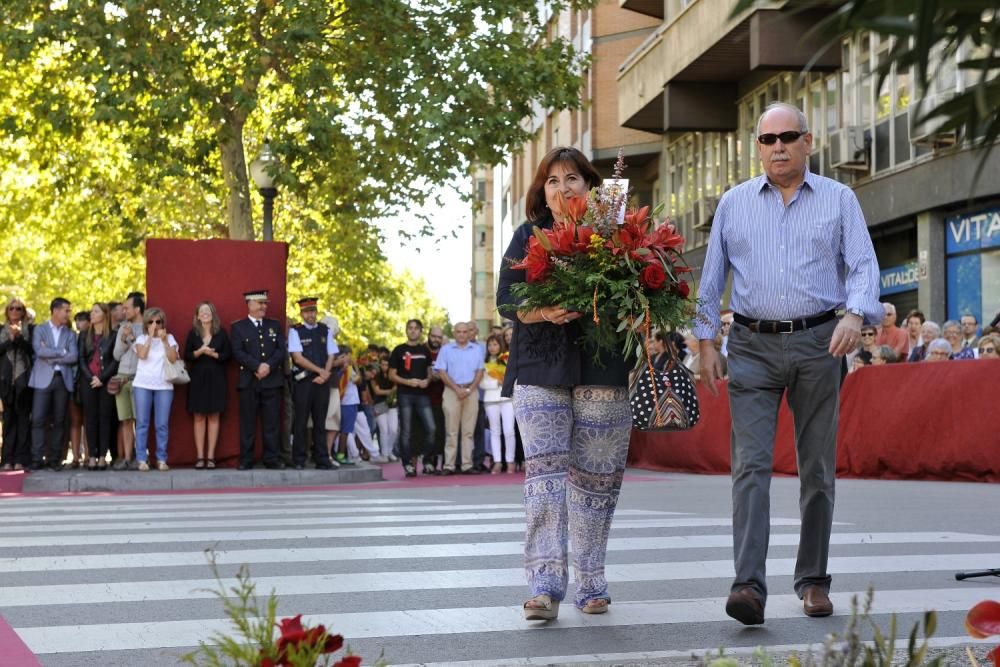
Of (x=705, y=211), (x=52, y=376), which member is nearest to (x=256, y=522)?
(x=52, y=376)

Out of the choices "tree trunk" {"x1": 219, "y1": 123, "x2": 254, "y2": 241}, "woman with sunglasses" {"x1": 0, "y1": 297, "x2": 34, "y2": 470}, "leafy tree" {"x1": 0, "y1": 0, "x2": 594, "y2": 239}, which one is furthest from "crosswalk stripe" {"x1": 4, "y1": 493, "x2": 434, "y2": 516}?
"tree trunk" {"x1": 219, "y1": 123, "x2": 254, "y2": 241}

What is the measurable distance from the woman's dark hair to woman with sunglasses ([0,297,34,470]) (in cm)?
1350

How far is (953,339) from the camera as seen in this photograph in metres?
17.5

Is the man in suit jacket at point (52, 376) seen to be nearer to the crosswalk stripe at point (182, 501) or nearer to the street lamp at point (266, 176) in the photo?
the crosswalk stripe at point (182, 501)

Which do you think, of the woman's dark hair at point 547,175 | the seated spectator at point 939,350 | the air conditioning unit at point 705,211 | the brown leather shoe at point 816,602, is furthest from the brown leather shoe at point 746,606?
the air conditioning unit at point 705,211

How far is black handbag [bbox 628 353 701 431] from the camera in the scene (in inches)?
243

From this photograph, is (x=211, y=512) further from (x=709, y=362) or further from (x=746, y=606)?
(x=746, y=606)

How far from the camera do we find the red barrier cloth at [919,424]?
15455 mm

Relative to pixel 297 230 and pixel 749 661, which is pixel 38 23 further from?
pixel 749 661

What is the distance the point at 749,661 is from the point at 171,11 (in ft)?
70.2

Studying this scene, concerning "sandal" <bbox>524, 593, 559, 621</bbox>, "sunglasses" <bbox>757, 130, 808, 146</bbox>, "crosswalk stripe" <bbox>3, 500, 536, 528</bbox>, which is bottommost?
"crosswalk stripe" <bbox>3, 500, 536, 528</bbox>

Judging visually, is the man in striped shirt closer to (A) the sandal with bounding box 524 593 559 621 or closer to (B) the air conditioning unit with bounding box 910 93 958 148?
(A) the sandal with bounding box 524 593 559 621

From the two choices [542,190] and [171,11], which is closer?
[542,190]

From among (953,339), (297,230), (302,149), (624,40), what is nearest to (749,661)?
(953,339)
